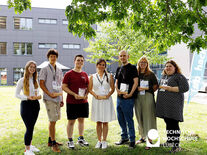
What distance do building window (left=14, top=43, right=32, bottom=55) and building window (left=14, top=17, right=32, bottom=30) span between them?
282 cm

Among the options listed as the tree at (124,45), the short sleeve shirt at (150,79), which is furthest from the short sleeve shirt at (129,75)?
the tree at (124,45)

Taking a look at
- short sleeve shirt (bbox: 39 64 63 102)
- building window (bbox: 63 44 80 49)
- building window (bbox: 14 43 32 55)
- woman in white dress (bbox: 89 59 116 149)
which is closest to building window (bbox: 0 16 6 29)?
building window (bbox: 14 43 32 55)

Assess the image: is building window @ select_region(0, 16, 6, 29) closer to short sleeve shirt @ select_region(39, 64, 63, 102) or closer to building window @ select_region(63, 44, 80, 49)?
building window @ select_region(63, 44, 80, 49)

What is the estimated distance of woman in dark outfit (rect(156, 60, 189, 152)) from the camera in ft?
13.5

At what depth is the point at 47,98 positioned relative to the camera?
4.24 meters

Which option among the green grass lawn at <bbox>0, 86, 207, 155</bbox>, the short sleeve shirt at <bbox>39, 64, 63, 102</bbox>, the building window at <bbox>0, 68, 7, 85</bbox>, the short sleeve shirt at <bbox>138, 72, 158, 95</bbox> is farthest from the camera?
the building window at <bbox>0, 68, 7, 85</bbox>

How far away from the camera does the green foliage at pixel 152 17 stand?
3.88 metres

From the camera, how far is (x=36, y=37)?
3394 cm

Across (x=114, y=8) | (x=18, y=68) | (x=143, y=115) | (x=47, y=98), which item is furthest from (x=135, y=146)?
(x=18, y=68)

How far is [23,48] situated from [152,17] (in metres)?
32.5

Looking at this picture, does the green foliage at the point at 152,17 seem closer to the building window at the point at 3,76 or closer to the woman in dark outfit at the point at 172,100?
the woman in dark outfit at the point at 172,100

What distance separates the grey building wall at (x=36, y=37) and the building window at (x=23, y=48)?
538mm

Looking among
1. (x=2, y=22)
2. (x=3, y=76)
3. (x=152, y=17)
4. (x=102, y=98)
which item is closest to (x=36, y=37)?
(x=2, y=22)

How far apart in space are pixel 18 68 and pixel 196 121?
31.4 meters
